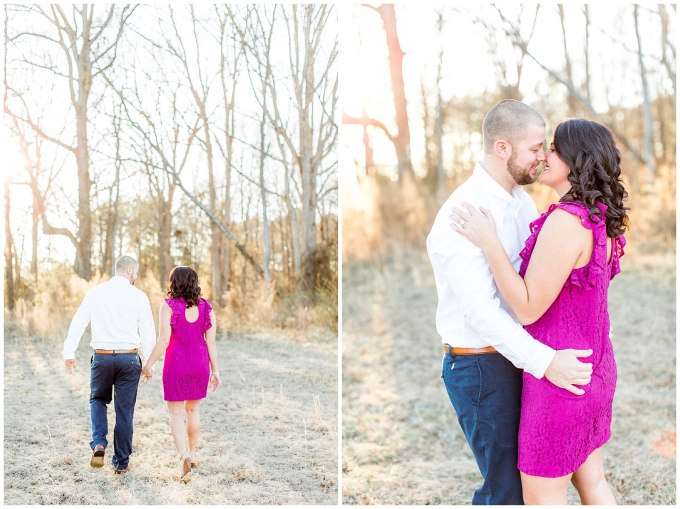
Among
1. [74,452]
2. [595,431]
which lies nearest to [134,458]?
[74,452]

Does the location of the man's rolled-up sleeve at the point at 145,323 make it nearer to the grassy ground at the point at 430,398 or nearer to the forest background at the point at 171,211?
the forest background at the point at 171,211

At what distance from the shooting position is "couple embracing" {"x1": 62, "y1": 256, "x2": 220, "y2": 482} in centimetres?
309

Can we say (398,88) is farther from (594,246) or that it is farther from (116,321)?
(594,246)

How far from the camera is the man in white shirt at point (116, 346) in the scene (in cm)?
309

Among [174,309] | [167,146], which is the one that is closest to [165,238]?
[174,309]

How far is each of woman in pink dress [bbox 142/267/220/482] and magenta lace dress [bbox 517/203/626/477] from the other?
165 cm

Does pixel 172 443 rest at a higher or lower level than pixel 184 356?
lower

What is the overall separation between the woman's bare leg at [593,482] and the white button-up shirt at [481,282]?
47cm

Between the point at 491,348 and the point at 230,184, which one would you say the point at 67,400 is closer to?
the point at 230,184

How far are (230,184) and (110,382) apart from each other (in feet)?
3.79

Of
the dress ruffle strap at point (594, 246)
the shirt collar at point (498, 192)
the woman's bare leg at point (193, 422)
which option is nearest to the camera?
the dress ruffle strap at point (594, 246)

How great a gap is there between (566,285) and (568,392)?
362 millimetres

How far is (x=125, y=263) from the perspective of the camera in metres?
3.18

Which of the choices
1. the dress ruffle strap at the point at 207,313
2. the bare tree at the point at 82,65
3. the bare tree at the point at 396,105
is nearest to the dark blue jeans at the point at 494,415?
the dress ruffle strap at the point at 207,313
